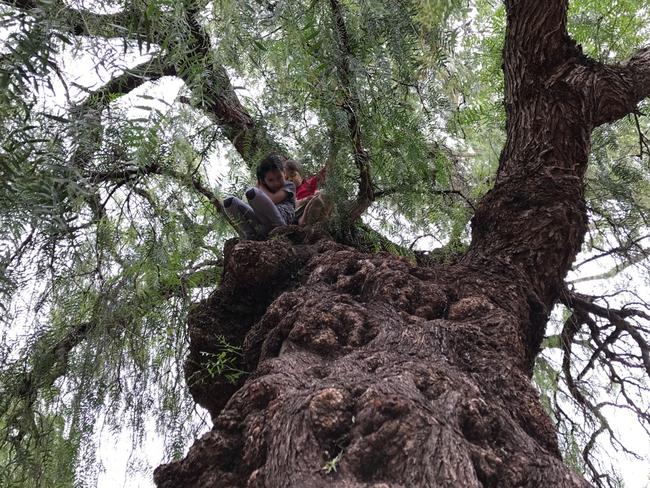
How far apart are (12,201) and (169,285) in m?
1.32

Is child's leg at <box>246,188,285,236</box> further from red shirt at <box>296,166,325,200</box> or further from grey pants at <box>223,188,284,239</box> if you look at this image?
red shirt at <box>296,166,325,200</box>

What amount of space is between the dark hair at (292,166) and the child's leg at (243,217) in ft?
1.22

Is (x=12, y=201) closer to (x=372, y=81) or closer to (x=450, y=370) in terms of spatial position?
(x=450, y=370)

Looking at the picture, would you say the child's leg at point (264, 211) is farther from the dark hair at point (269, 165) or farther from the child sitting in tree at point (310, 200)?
the dark hair at point (269, 165)

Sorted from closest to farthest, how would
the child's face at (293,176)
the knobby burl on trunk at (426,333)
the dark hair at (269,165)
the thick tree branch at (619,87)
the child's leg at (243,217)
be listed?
the knobby burl on trunk at (426,333) < the thick tree branch at (619,87) < the child's leg at (243,217) < the dark hair at (269,165) < the child's face at (293,176)

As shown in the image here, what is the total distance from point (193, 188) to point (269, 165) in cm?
50

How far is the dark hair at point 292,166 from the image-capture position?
3.16 meters

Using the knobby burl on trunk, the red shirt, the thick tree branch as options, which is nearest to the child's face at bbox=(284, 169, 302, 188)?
the red shirt

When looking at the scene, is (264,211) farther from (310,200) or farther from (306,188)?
(306,188)

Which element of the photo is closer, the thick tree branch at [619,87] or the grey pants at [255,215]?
the thick tree branch at [619,87]

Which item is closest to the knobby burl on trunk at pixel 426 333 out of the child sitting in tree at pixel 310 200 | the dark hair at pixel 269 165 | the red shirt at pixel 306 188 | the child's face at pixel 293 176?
the child sitting in tree at pixel 310 200

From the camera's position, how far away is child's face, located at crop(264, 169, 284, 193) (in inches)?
128

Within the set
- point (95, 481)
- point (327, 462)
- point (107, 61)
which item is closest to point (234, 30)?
point (107, 61)

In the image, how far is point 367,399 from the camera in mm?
1367
